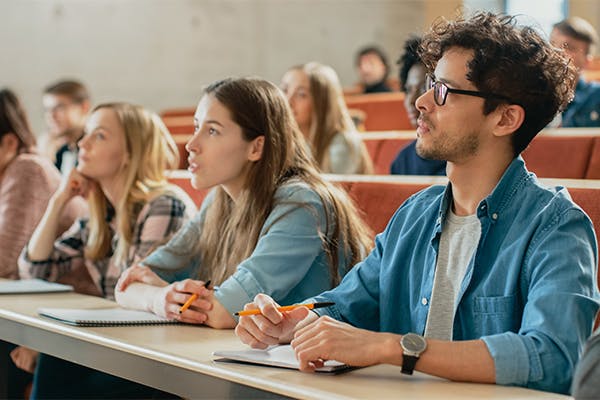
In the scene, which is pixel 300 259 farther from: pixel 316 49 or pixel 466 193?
pixel 316 49

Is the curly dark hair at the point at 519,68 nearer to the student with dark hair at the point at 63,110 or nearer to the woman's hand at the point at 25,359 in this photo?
the woman's hand at the point at 25,359

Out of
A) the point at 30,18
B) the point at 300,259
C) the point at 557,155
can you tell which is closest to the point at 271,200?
the point at 300,259

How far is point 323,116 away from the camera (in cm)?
448

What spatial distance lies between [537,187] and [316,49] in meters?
7.43

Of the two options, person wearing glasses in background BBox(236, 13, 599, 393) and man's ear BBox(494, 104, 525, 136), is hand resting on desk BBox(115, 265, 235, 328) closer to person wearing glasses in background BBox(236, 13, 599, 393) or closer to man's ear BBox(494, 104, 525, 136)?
person wearing glasses in background BBox(236, 13, 599, 393)

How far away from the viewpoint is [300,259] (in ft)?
7.48

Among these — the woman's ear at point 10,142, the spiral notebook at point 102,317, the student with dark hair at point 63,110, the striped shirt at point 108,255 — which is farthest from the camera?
the student with dark hair at point 63,110

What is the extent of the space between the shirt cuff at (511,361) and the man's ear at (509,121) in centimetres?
41

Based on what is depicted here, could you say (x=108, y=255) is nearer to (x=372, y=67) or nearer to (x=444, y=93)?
(x=444, y=93)

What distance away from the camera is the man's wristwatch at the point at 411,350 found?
154 cm

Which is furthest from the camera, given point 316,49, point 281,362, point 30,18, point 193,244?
point 316,49

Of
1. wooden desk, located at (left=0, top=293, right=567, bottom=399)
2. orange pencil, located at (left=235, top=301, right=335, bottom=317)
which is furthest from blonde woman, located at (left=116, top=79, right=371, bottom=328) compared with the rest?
orange pencil, located at (left=235, top=301, right=335, bottom=317)

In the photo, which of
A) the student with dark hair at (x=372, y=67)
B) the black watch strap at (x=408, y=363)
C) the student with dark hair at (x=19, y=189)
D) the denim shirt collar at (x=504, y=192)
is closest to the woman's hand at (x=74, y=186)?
the student with dark hair at (x=19, y=189)

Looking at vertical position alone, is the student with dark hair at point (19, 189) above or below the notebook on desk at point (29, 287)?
above
